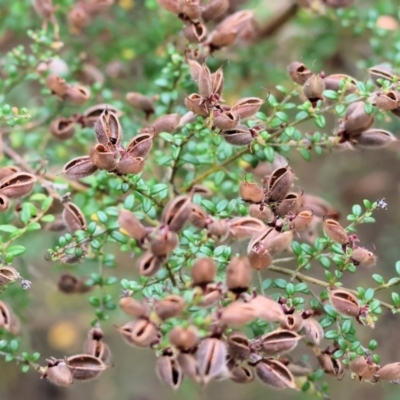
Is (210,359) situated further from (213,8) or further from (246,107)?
(213,8)

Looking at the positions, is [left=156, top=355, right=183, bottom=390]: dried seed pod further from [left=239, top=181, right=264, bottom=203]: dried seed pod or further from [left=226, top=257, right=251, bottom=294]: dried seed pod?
[left=239, top=181, right=264, bottom=203]: dried seed pod

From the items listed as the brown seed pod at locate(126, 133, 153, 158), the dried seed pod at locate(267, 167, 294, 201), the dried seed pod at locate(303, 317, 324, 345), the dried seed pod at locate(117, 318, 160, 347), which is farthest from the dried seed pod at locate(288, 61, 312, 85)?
the dried seed pod at locate(117, 318, 160, 347)

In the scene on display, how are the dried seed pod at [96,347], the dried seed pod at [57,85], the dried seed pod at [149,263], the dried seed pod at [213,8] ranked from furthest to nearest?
the dried seed pod at [57,85], the dried seed pod at [213,8], the dried seed pod at [96,347], the dried seed pod at [149,263]

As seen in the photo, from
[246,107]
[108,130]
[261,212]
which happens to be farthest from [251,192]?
[108,130]

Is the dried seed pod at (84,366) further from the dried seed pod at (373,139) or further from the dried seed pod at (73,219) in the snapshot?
the dried seed pod at (373,139)

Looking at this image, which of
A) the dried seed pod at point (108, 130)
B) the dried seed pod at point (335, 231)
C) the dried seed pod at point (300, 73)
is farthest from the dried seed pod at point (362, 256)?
the dried seed pod at point (108, 130)

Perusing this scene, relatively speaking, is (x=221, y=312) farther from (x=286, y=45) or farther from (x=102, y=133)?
(x=286, y=45)

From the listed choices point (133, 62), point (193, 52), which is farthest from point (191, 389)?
point (193, 52)
